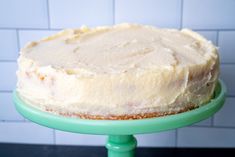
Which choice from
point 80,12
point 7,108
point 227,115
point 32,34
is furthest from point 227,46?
point 7,108

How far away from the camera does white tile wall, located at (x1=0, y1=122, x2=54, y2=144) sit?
89 centimetres

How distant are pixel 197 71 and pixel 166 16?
0.33 m

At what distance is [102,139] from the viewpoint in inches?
35.1

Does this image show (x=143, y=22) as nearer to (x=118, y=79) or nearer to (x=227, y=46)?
(x=227, y=46)

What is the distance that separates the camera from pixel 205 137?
0.87m

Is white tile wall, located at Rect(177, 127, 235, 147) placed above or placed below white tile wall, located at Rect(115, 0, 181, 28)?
below

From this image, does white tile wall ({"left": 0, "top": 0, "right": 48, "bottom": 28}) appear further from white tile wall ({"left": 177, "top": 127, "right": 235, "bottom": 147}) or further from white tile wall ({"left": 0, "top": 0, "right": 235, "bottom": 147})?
white tile wall ({"left": 177, "top": 127, "right": 235, "bottom": 147})

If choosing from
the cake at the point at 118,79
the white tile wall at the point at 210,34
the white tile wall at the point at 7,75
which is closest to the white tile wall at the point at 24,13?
the white tile wall at the point at 7,75

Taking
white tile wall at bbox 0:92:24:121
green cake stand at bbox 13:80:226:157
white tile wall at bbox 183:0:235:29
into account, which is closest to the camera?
green cake stand at bbox 13:80:226:157

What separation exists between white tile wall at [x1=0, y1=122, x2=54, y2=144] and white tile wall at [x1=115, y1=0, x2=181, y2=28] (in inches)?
13.9

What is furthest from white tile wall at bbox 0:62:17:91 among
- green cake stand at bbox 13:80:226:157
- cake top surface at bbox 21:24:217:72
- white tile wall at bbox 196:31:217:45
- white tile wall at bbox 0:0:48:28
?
white tile wall at bbox 196:31:217:45

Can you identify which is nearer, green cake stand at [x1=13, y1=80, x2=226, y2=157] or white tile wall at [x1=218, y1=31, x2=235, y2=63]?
green cake stand at [x1=13, y1=80, x2=226, y2=157]

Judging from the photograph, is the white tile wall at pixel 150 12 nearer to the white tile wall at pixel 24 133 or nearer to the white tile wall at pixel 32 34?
the white tile wall at pixel 32 34

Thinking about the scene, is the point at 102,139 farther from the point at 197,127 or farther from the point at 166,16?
the point at 166,16
